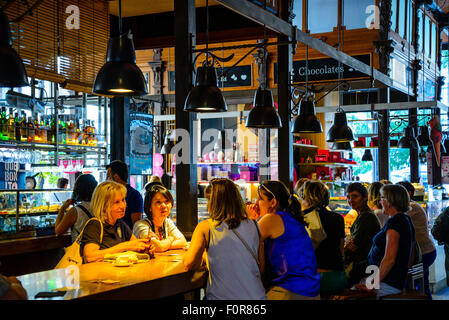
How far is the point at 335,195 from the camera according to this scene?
34.0ft

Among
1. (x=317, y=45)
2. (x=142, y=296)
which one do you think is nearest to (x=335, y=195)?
(x=317, y=45)

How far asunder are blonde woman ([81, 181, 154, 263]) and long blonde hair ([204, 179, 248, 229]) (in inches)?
30.7

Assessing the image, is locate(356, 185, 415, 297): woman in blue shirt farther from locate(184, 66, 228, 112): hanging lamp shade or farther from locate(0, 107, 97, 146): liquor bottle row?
locate(0, 107, 97, 146): liquor bottle row

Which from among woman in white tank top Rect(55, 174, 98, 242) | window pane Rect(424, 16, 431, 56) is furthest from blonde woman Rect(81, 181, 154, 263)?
window pane Rect(424, 16, 431, 56)

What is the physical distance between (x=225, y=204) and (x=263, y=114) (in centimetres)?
266

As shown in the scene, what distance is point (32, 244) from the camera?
5.59 meters

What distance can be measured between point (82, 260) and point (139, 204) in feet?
6.20

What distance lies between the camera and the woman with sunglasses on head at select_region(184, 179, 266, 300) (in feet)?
11.9

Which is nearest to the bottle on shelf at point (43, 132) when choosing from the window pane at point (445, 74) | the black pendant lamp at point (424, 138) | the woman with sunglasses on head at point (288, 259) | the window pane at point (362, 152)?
the woman with sunglasses on head at point (288, 259)

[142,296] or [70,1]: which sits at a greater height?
[70,1]

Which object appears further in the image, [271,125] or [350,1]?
[350,1]

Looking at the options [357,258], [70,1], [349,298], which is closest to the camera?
[349,298]

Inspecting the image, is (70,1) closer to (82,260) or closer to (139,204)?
(139,204)

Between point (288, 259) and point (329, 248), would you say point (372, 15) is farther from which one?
point (288, 259)
